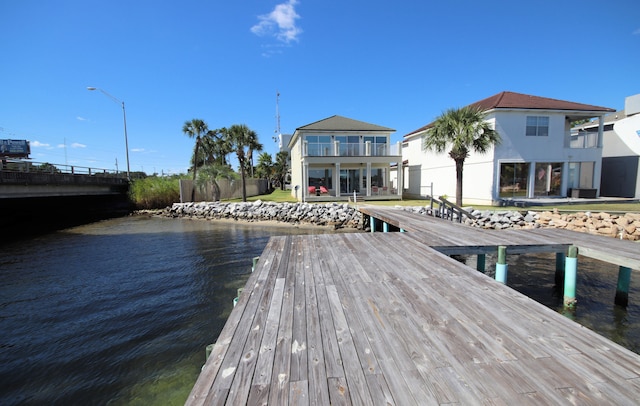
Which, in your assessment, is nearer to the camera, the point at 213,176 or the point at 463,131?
the point at 463,131

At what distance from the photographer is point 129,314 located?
6.79 meters

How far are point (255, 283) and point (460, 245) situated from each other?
458 centimetres

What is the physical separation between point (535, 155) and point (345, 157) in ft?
42.5

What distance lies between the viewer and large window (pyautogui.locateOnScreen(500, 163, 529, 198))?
18969 mm

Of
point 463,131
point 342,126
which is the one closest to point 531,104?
point 463,131

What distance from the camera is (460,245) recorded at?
635cm

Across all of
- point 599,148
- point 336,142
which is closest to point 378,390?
point 336,142

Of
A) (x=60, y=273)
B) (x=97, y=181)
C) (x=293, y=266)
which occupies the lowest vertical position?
(x=60, y=273)

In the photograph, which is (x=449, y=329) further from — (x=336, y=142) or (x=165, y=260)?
(x=336, y=142)

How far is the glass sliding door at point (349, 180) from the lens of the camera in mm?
26781

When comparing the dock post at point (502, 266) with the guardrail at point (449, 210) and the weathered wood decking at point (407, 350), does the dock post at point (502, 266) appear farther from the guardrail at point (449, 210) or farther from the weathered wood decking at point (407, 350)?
the guardrail at point (449, 210)

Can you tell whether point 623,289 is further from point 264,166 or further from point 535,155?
point 264,166

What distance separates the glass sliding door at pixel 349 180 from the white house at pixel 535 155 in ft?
31.6

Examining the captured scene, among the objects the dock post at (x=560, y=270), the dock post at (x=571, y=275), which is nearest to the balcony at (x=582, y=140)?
the dock post at (x=560, y=270)
